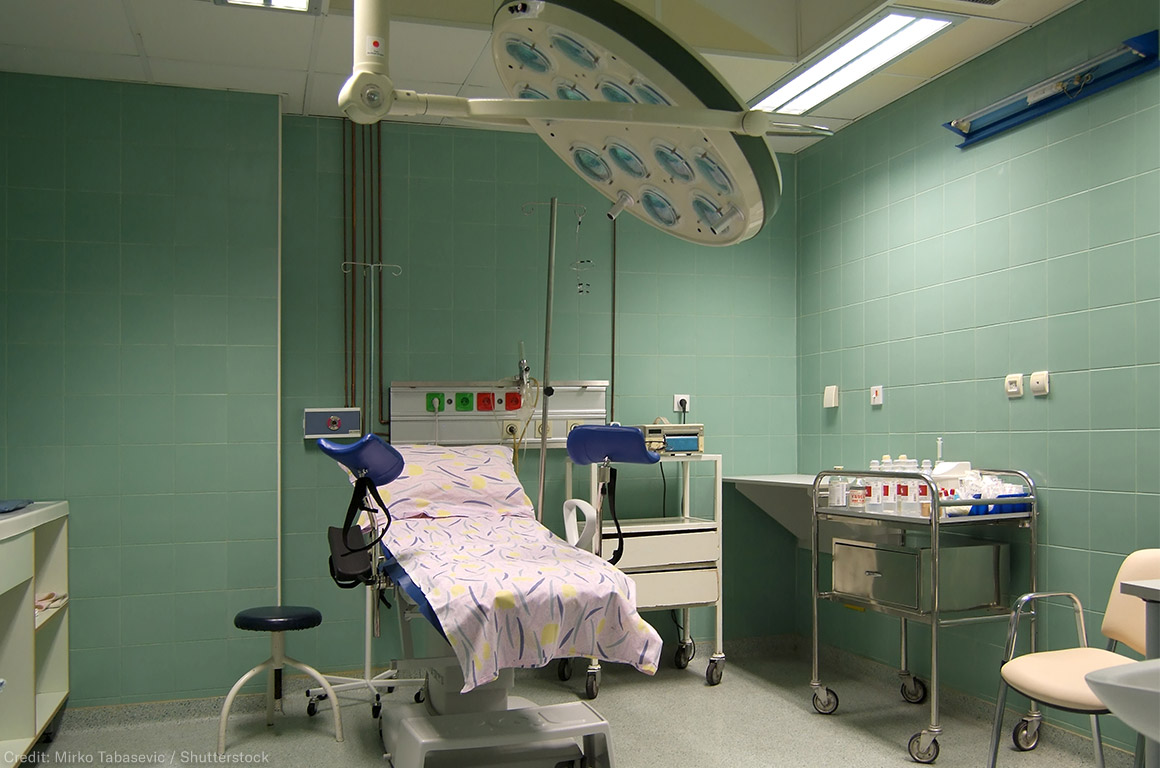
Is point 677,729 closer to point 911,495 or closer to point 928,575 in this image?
point 928,575

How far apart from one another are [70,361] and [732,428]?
3251 mm

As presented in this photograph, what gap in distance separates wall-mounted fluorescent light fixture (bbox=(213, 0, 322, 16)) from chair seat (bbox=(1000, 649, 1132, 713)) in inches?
125

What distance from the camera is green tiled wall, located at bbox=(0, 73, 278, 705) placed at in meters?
3.92

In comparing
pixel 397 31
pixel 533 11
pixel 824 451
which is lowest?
pixel 824 451

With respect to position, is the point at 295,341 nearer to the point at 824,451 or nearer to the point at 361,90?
the point at 824,451

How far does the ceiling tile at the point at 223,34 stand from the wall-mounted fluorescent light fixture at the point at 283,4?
4cm

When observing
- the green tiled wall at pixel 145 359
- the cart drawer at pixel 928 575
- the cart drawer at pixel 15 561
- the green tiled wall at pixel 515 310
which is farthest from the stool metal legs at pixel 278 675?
the cart drawer at pixel 928 575

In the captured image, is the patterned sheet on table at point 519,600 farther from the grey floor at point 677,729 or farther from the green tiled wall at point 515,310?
the green tiled wall at point 515,310

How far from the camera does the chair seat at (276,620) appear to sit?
11.5 feet

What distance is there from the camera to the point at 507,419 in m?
4.59

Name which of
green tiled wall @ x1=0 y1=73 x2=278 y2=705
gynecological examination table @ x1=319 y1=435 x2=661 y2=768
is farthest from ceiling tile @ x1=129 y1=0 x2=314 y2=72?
gynecological examination table @ x1=319 y1=435 x2=661 y2=768

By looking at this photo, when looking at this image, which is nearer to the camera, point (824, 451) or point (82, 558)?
point (82, 558)

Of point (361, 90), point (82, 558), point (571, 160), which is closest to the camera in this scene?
point (361, 90)

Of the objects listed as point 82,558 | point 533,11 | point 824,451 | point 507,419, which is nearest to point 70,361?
point 82,558
